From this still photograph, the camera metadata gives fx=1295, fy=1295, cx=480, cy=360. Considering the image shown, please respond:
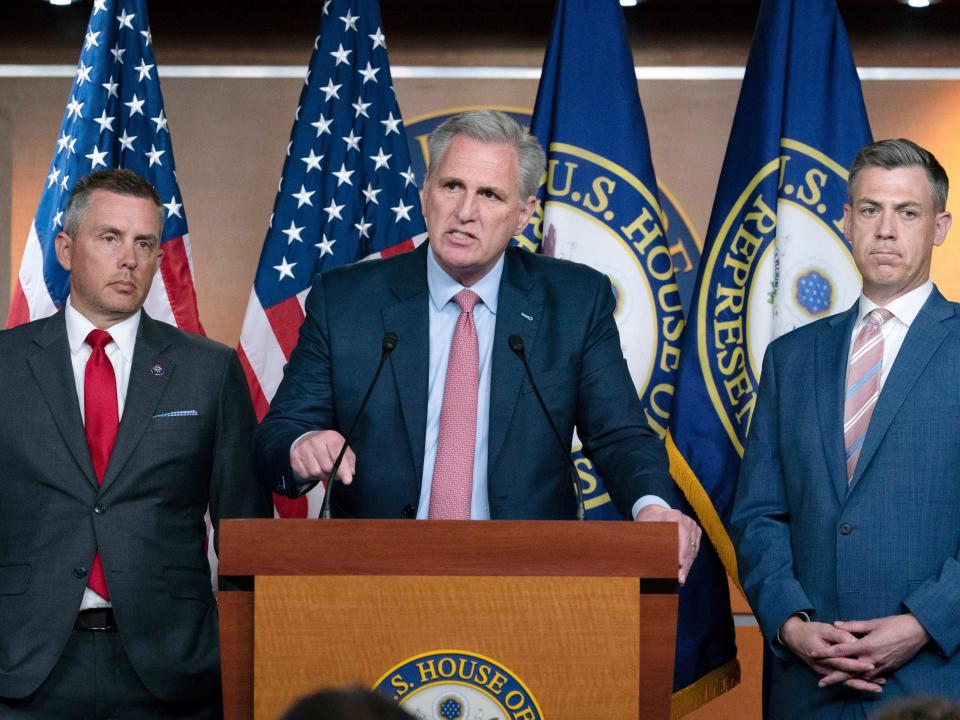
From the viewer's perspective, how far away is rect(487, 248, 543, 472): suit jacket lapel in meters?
2.66

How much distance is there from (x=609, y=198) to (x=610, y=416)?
1.53 meters

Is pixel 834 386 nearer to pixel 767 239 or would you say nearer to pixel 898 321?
pixel 898 321

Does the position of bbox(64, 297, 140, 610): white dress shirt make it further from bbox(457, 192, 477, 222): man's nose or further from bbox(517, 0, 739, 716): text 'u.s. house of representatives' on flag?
bbox(517, 0, 739, 716): text 'u.s. house of representatives' on flag

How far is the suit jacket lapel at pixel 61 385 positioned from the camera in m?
2.95

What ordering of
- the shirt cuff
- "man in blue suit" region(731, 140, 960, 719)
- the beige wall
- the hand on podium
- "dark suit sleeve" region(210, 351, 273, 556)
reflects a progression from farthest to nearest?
1. the beige wall
2. "dark suit sleeve" region(210, 351, 273, 556)
3. "man in blue suit" region(731, 140, 960, 719)
4. the shirt cuff
5. the hand on podium

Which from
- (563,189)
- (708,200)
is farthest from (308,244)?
(708,200)

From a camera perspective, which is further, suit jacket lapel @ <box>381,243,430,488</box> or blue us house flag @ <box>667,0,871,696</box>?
blue us house flag @ <box>667,0,871,696</box>

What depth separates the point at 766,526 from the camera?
2.99 m

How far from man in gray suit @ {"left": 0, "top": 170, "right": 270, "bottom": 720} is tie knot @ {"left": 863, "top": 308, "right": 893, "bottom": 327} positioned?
1501 mm

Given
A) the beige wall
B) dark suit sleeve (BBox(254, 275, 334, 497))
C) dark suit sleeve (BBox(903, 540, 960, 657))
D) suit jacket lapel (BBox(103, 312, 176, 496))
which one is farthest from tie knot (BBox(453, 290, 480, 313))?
the beige wall

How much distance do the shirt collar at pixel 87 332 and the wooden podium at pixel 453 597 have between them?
1.20 meters

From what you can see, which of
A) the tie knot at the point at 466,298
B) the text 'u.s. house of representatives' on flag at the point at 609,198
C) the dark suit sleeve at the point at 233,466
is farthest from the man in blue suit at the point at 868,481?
the dark suit sleeve at the point at 233,466

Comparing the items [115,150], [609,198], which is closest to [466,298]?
[609,198]

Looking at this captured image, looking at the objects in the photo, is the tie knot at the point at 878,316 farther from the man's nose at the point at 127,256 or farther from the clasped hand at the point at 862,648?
the man's nose at the point at 127,256
